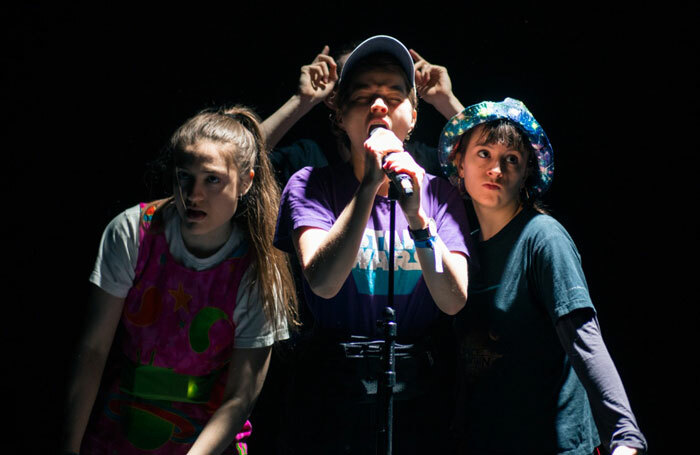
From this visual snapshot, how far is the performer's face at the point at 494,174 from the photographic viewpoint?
181cm

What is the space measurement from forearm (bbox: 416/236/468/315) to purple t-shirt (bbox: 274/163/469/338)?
0.31 ft

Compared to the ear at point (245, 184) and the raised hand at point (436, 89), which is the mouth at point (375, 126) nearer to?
the ear at point (245, 184)

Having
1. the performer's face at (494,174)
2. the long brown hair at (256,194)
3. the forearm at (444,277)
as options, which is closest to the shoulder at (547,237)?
the performer's face at (494,174)

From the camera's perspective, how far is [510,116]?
6.02 feet

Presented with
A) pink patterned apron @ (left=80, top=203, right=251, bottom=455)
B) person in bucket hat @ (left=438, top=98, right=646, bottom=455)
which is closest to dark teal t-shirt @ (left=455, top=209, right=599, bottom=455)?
person in bucket hat @ (left=438, top=98, right=646, bottom=455)

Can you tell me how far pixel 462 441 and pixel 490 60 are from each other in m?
1.54

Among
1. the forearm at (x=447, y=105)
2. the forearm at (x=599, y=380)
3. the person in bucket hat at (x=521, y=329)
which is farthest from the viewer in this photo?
the forearm at (x=447, y=105)

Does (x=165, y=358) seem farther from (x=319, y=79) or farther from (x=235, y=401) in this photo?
(x=319, y=79)

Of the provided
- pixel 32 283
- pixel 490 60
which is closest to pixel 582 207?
pixel 490 60

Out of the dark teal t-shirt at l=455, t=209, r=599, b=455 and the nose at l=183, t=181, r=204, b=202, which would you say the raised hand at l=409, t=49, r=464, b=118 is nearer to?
the dark teal t-shirt at l=455, t=209, r=599, b=455

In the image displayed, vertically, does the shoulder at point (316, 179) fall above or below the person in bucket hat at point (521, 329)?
above

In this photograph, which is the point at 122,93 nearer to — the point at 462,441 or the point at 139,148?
the point at 139,148

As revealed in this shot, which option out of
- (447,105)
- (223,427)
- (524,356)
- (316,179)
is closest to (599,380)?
(524,356)

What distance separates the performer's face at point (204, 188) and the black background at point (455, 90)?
0.76 meters
